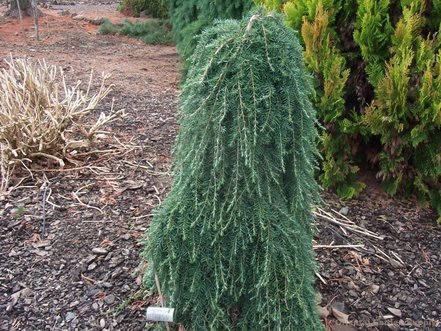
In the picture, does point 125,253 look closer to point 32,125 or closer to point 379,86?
point 32,125

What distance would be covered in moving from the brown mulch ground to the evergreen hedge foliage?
0.23m

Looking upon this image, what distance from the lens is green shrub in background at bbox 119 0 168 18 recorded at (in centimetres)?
1278

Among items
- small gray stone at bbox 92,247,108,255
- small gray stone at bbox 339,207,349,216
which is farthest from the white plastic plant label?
small gray stone at bbox 339,207,349,216

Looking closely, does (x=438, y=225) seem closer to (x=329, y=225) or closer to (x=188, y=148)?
(x=329, y=225)

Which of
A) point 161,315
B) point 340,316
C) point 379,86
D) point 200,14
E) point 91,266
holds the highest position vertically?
point 200,14

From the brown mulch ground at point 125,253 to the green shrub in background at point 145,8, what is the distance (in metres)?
9.44

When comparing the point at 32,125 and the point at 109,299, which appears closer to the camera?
the point at 109,299

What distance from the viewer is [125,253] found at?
2.64 m

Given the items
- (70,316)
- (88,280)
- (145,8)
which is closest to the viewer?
(70,316)

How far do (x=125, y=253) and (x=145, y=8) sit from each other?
40.0 ft

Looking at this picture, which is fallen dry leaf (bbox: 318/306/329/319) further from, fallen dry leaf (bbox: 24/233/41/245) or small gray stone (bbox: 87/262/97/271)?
fallen dry leaf (bbox: 24/233/41/245)

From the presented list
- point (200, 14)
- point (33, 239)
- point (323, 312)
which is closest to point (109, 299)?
point (33, 239)

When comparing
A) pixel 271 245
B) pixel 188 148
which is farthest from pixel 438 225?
pixel 188 148

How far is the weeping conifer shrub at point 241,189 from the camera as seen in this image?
5.40 feet
